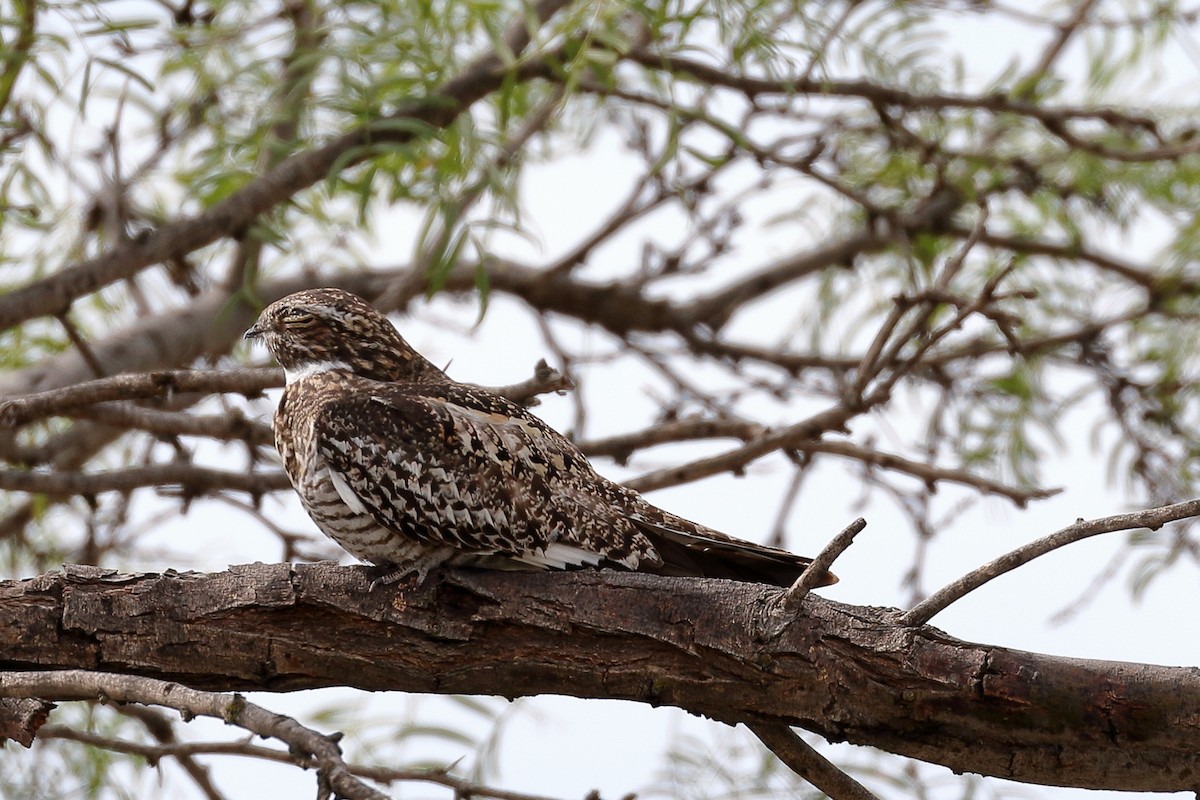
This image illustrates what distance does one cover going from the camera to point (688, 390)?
4.49 m

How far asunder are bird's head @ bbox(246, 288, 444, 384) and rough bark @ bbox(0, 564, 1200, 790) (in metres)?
0.72

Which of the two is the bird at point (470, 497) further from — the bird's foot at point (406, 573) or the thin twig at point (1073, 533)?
the thin twig at point (1073, 533)

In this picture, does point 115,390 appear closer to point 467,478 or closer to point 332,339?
point 332,339

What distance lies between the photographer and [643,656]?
2.15m

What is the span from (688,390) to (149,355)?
5.57ft

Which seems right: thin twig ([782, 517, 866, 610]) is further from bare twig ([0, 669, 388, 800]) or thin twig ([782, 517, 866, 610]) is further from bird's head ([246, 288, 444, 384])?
→ bird's head ([246, 288, 444, 384])

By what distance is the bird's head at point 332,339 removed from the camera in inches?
117

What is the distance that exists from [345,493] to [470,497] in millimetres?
241

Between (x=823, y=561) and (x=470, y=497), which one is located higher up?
(x=470, y=497)

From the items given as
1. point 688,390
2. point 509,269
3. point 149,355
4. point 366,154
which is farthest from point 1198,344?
point 149,355

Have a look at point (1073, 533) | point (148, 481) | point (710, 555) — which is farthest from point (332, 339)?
point (1073, 533)

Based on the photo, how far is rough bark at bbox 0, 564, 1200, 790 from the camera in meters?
1.92

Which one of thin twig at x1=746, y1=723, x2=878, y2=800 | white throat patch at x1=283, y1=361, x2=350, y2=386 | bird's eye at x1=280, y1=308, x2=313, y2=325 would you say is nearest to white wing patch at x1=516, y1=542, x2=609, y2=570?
thin twig at x1=746, y1=723, x2=878, y2=800

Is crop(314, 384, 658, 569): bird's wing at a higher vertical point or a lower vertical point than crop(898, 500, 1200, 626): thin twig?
higher
